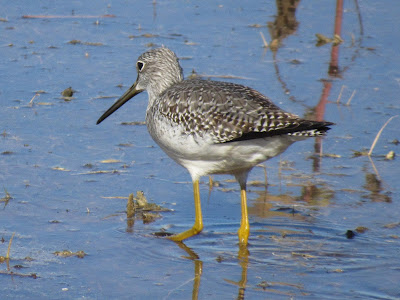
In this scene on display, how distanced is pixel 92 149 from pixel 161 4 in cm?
543

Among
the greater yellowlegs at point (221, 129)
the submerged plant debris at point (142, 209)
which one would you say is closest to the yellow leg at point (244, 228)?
the greater yellowlegs at point (221, 129)

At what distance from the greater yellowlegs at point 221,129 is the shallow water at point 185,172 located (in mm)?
528

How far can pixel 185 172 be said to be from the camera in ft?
27.9

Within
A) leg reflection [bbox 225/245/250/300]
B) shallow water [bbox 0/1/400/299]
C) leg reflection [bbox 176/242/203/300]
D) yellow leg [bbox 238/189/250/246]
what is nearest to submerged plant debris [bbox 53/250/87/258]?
shallow water [bbox 0/1/400/299]

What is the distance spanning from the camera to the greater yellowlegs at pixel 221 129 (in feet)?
21.9

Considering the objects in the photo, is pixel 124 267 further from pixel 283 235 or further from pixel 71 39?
pixel 71 39

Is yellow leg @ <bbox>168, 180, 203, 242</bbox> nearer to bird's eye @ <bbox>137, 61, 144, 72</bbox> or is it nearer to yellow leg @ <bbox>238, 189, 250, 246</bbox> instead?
yellow leg @ <bbox>238, 189, 250, 246</bbox>

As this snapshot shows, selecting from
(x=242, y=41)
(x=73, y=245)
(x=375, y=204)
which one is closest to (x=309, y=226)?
(x=375, y=204)

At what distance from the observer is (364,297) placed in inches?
234

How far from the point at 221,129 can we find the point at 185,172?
69.1 inches

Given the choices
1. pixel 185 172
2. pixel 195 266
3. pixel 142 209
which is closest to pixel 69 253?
pixel 195 266

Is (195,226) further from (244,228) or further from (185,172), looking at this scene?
(185,172)

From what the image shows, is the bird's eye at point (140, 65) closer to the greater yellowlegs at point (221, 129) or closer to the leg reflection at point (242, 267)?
the greater yellowlegs at point (221, 129)

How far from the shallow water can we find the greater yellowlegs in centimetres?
53
